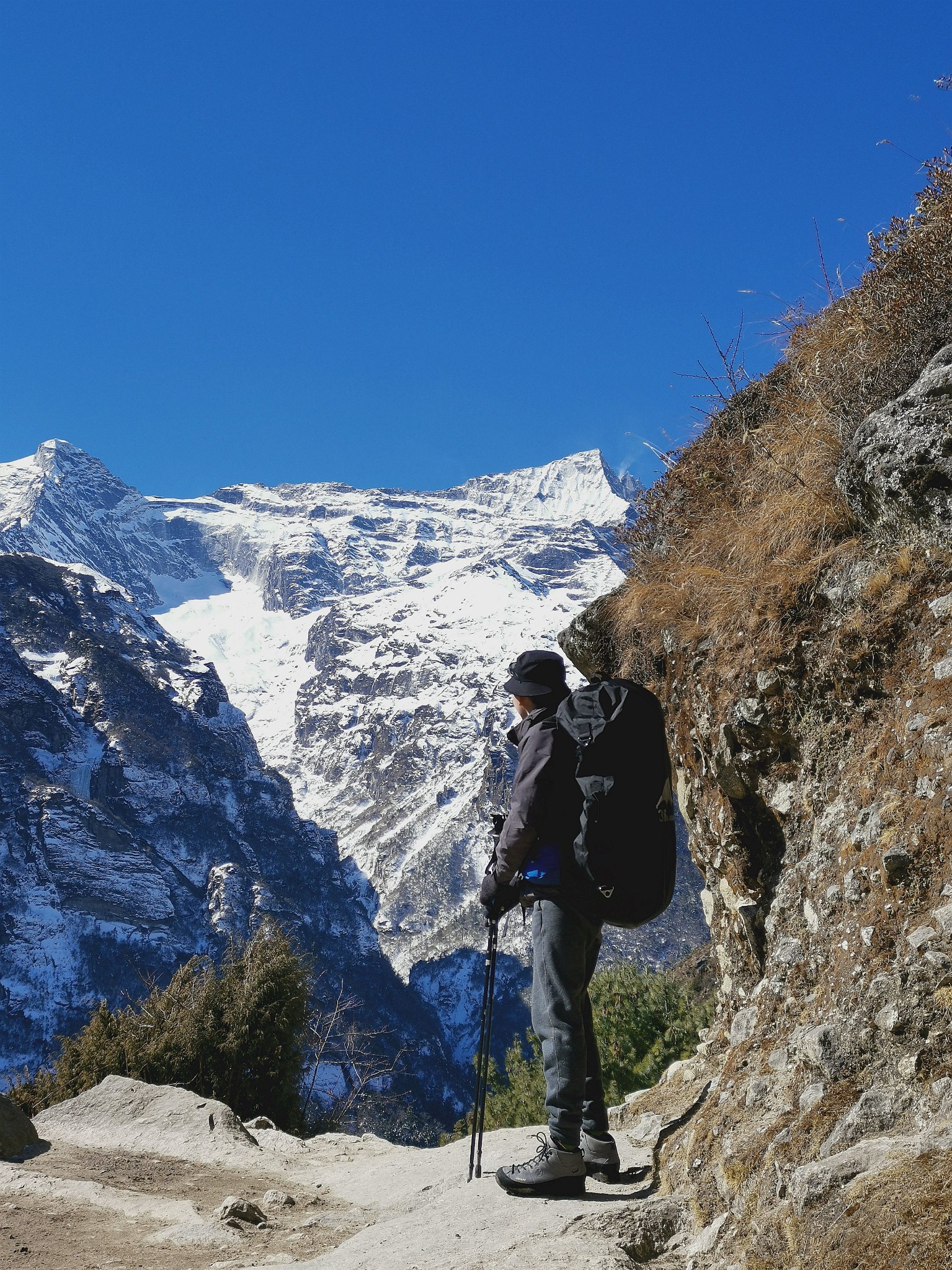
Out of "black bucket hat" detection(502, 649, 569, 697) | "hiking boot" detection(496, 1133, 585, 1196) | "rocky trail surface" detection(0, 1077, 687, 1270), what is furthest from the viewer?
"black bucket hat" detection(502, 649, 569, 697)

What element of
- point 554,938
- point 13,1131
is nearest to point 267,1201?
point 13,1131

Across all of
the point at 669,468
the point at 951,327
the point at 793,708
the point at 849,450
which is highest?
the point at 669,468

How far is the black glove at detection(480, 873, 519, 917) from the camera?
4.03 meters

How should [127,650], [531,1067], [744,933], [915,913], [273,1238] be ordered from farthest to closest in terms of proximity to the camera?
[127,650], [531,1067], [744,933], [273,1238], [915,913]

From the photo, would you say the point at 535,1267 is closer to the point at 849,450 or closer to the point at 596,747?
the point at 596,747

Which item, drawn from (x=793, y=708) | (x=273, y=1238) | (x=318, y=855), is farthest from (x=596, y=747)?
(x=318, y=855)

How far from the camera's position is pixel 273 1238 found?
4.54 meters

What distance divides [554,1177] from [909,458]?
11.3 feet

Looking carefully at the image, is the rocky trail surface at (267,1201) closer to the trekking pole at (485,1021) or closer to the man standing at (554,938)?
the man standing at (554,938)

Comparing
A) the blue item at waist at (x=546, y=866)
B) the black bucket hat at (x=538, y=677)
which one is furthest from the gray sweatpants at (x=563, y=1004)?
the black bucket hat at (x=538, y=677)

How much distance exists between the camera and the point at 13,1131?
632 centimetres

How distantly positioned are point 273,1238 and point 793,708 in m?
3.59

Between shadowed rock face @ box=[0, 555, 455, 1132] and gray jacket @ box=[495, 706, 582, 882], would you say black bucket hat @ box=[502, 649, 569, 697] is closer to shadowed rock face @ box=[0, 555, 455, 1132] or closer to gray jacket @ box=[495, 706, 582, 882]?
gray jacket @ box=[495, 706, 582, 882]

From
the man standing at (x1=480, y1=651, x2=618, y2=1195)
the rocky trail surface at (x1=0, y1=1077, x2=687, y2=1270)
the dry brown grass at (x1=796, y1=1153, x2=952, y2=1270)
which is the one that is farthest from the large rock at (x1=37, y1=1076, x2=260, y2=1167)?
the dry brown grass at (x1=796, y1=1153, x2=952, y2=1270)
